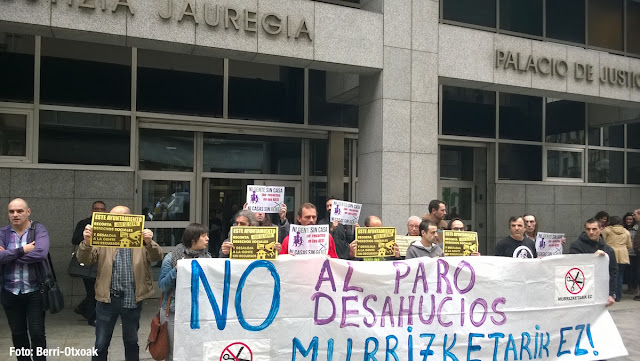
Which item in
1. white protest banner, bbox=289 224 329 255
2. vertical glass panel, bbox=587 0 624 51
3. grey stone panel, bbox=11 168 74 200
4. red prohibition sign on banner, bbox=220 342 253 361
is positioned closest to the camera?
red prohibition sign on banner, bbox=220 342 253 361

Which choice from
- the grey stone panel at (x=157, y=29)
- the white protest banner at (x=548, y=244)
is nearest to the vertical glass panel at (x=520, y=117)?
the white protest banner at (x=548, y=244)

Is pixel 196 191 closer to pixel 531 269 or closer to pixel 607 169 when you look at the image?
pixel 531 269

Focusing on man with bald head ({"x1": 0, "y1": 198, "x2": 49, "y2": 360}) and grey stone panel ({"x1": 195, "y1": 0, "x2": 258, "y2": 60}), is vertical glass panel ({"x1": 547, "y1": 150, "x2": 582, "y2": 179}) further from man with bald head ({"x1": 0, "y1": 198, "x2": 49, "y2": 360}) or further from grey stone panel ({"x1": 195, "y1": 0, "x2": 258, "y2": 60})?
man with bald head ({"x1": 0, "y1": 198, "x2": 49, "y2": 360})

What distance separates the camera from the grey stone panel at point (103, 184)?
8.59m

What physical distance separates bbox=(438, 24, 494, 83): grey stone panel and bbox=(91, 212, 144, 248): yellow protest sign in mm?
6109

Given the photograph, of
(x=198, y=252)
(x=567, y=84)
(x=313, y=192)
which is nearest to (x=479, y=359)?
(x=198, y=252)

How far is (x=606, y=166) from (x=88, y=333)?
13363 mm

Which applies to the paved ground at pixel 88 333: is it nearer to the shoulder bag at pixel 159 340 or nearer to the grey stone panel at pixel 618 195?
the shoulder bag at pixel 159 340

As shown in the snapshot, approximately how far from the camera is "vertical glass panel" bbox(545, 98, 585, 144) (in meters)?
13.0

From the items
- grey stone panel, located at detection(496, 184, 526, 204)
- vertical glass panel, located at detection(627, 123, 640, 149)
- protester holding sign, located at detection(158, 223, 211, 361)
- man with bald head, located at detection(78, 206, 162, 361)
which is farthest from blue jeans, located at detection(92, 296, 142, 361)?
vertical glass panel, located at detection(627, 123, 640, 149)

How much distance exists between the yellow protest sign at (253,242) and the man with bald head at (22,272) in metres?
2.05

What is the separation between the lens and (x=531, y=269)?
5.73 metres

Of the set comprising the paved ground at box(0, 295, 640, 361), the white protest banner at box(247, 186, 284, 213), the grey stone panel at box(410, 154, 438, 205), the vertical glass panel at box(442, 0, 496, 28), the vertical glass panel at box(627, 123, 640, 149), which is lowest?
the paved ground at box(0, 295, 640, 361)

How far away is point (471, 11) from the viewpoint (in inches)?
464
